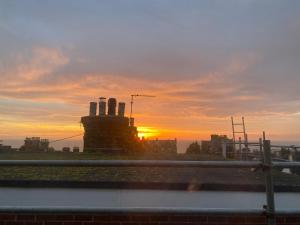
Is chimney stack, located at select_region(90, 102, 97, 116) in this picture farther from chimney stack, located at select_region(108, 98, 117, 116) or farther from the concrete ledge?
the concrete ledge

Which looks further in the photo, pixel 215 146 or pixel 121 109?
pixel 215 146

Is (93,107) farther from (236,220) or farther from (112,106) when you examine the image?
(236,220)

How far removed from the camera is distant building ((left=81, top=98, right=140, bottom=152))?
11.7 m

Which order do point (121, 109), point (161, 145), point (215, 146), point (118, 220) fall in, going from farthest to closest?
point (161, 145)
point (215, 146)
point (121, 109)
point (118, 220)

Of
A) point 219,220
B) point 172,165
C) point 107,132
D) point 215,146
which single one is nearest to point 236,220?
point 219,220

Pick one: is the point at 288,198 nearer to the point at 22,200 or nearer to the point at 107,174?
the point at 107,174

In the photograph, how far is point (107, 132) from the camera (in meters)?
12.0

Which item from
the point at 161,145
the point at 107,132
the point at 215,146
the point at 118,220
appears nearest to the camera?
the point at 118,220

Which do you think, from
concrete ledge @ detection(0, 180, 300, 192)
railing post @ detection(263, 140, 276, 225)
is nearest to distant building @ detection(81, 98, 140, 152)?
concrete ledge @ detection(0, 180, 300, 192)

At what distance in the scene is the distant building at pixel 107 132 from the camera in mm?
11703

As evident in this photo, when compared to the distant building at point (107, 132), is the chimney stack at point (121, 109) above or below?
above

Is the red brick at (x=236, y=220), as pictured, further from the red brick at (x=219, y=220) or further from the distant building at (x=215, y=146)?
the distant building at (x=215, y=146)

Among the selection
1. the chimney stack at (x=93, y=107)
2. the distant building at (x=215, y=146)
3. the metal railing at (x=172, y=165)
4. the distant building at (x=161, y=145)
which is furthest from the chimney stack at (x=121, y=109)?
the metal railing at (x=172, y=165)

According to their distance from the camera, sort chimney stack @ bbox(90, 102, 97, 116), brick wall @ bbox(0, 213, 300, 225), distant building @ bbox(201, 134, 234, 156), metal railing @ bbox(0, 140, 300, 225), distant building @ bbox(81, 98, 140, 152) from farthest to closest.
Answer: distant building @ bbox(201, 134, 234, 156)
chimney stack @ bbox(90, 102, 97, 116)
distant building @ bbox(81, 98, 140, 152)
brick wall @ bbox(0, 213, 300, 225)
metal railing @ bbox(0, 140, 300, 225)
